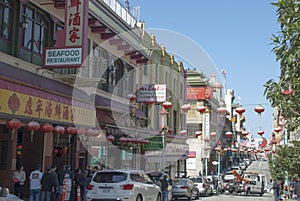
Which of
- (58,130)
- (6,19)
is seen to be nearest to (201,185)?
(58,130)

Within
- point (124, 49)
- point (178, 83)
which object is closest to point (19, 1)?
point (124, 49)

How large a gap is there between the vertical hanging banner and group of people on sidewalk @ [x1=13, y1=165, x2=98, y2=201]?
4.35 meters

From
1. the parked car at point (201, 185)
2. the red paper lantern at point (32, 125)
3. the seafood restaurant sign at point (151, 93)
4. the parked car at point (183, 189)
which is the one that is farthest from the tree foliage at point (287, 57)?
the parked car at point (201, 185)

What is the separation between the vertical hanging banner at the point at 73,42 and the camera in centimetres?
1831

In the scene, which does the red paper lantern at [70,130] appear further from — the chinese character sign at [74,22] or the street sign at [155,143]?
the street sign at [155,143]

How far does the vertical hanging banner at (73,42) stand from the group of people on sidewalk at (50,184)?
435cm

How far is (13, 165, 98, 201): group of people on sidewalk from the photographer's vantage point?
17109mm

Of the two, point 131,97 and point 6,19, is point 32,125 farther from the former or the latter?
point 131,97

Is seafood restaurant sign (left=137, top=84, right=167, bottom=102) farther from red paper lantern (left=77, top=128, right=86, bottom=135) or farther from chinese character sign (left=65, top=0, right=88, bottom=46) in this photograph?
chinese character sign (left=65, top=0, right=88, bottom=46)

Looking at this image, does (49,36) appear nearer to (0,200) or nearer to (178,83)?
(0,200)

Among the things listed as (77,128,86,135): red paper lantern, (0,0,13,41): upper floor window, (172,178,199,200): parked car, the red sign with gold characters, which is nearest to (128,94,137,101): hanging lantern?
(172,178,199,200): parked car

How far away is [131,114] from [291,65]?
21.8 m

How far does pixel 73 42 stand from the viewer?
61.8ft

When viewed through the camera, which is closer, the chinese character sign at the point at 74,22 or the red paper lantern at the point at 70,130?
the chinese character sign at the point at 74,22
